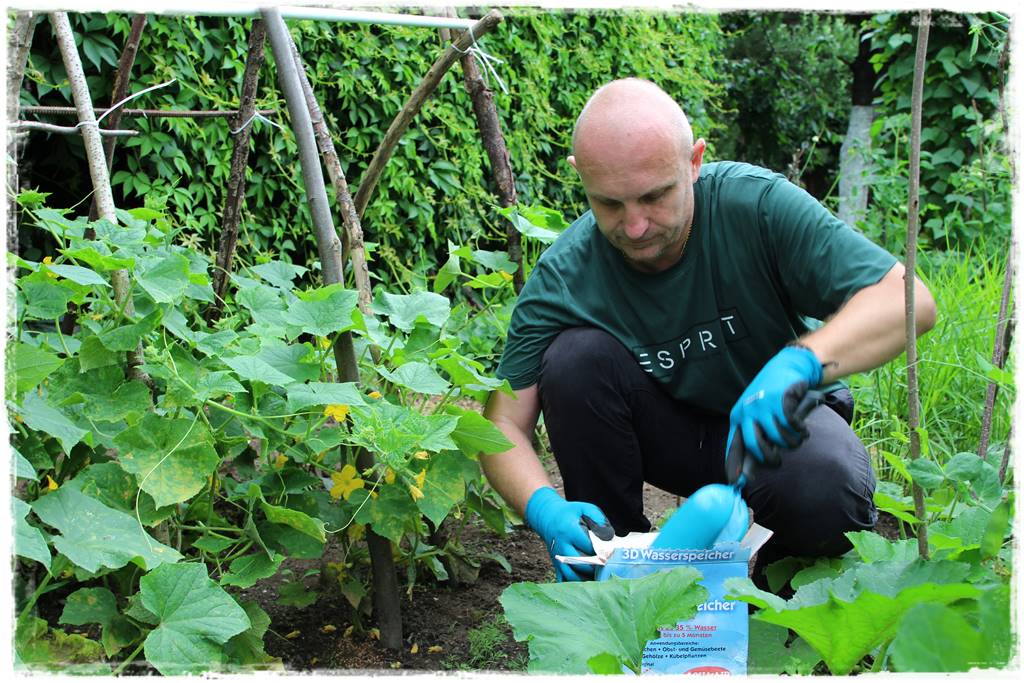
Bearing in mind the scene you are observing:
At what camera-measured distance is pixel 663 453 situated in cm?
206

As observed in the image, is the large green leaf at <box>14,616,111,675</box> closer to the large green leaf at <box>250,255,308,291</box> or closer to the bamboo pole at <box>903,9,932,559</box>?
the large green leaf at <box>250,255,308,291</box>

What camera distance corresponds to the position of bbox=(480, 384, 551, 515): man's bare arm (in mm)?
1932

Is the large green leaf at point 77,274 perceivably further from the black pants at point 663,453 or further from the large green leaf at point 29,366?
the black pants at point 663,453

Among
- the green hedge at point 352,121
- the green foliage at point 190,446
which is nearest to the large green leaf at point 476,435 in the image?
the green foliage at point 190,446

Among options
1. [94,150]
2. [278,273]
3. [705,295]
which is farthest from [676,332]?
[94,150]

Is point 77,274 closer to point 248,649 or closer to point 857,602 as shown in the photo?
point 248,649

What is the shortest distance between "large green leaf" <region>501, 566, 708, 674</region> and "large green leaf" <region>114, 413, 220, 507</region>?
1.89ft

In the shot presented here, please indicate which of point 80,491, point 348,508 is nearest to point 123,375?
point 80,491

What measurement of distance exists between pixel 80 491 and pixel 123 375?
240mm

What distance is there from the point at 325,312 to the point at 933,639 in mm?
1139

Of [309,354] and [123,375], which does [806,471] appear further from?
[123,375]

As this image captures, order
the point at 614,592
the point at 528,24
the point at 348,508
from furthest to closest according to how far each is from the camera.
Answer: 1. the point at 528,24
2. the point at 348,508
3. the point at 614,592

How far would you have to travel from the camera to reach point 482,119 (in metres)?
2.34

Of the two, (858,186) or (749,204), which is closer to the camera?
(749,204)
